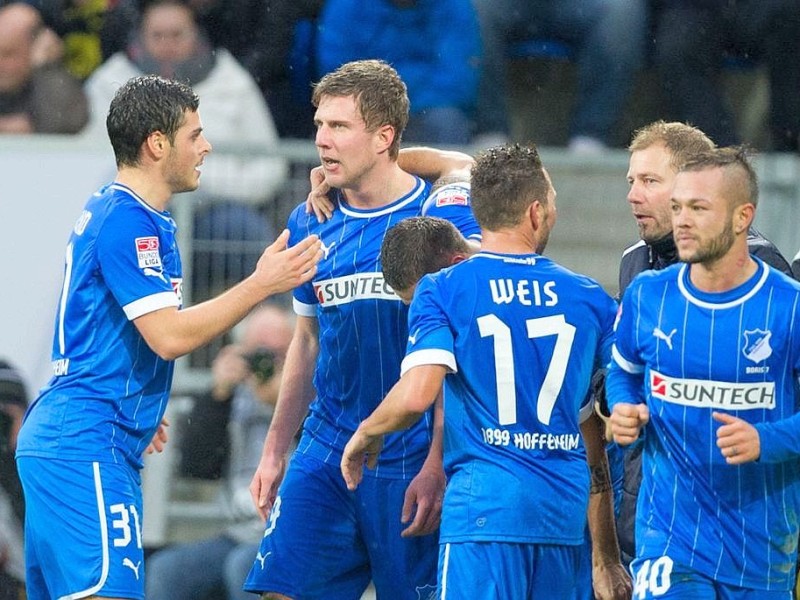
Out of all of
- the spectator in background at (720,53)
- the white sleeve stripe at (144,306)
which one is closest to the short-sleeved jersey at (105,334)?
the white sleeve stripe at (144,306)

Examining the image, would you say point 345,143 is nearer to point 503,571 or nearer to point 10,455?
point 503,571

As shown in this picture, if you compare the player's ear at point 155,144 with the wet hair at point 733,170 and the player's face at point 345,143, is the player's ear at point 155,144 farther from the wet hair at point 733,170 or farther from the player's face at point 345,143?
the wet hair at point 733,170

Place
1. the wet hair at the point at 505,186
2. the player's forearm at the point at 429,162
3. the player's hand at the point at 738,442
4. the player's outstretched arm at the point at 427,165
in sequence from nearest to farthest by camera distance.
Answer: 1. the player's hand at the point at 738,442
2. the wet hair at the point at 505,186
3. the player's outstretched arm at the point at 427,165
4. the player's forearm at the point at 429,162

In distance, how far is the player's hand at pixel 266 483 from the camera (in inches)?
216

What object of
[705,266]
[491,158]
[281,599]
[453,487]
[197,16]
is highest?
[197,16]

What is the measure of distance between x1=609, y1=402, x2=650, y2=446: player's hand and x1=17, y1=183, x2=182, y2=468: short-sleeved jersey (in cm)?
140

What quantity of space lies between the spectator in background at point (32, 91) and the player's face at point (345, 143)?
3799 millimetres

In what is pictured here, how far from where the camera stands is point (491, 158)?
15.5 ft

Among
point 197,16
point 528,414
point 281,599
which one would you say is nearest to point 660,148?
point 528,414

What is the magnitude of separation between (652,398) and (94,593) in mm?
1748

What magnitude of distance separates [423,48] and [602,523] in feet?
13.4

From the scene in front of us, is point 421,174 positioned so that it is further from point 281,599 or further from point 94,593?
point 94,593

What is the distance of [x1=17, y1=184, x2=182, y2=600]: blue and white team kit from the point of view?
4762 mm

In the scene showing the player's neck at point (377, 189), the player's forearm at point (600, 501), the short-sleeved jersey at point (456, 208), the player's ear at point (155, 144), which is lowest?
the player's forearm at point (600, 501)
